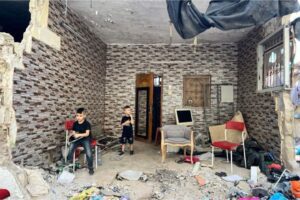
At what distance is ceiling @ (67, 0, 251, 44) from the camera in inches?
182

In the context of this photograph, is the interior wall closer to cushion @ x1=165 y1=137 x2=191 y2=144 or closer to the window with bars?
the window with bars

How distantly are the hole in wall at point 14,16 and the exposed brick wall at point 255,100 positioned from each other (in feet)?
15.8

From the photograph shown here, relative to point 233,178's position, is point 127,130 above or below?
above

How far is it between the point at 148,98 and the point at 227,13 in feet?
16.8

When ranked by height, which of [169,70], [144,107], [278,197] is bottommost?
[278,197]

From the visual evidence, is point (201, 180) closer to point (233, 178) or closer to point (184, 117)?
point (233, 178)

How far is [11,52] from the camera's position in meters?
3.44

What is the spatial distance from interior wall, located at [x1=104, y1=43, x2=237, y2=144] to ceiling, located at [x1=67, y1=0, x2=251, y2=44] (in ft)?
1.27

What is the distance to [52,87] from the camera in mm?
4508

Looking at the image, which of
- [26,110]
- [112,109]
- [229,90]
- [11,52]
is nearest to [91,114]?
[112,109]

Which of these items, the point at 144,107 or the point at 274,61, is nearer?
the point at 274,61

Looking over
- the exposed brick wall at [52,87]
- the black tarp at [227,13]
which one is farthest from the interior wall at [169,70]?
the black tarp at [227,13]

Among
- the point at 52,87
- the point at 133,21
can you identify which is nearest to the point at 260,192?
the point at 52,87

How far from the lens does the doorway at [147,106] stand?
759 cm
